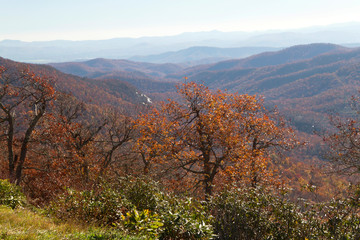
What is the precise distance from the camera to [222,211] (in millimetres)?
8266

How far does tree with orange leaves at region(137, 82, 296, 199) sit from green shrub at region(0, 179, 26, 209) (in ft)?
27.8

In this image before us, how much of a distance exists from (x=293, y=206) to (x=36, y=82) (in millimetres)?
20752

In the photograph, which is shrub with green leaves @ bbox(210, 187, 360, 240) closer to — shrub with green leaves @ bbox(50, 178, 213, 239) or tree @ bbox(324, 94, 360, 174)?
shrub with green leaves @ bbox(50, 178, 213, 239)

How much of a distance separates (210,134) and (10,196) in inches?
480

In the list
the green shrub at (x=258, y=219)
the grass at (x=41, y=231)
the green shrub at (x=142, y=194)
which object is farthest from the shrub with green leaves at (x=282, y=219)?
the grass at (x=41, y=231)

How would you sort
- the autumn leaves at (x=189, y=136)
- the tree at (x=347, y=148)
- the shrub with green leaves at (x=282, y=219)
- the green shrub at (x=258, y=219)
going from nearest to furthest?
the shrub with green leaves at (x=282, y=219) → the green shrub at (x=258, y=219) → the tree at (x=347, y=148) → the autumn leaves at (x=189, y=136)

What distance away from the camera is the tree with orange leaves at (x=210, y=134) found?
17.6m

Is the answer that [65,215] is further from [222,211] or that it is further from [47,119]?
[47,119]

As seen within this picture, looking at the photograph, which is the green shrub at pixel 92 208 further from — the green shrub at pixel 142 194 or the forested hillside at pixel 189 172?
the green shrub at pixel 142 194

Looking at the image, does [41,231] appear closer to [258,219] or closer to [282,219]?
[258,219]

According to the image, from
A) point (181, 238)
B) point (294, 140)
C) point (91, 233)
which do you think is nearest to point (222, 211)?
point (181, 238)

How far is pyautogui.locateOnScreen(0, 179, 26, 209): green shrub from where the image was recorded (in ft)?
33.8

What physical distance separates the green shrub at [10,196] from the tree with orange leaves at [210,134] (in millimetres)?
8487

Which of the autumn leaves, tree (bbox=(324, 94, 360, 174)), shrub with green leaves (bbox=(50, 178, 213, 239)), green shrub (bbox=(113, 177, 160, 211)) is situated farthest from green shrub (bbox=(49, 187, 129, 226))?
tree (bbox=(324, 94, 360, 174))
